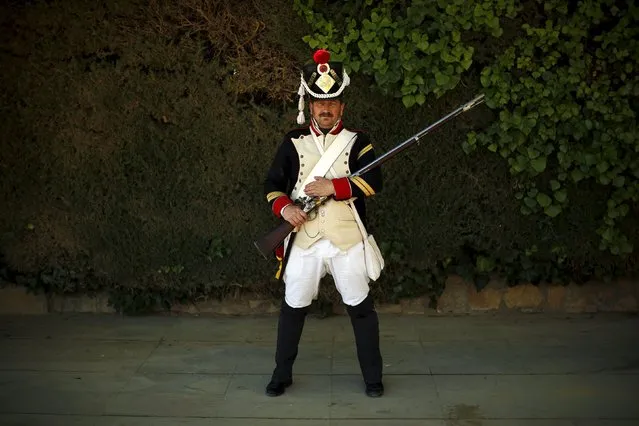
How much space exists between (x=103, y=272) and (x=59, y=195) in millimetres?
647

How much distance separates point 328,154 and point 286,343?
3.67ft

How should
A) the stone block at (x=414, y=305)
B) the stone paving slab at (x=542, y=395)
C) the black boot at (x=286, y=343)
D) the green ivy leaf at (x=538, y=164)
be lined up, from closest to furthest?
the stone paving slab at (x=542, y=395) → the black boot at (x=286, y=343) → the green ivy leaf at (x=538, y=164) → the stone block at (x=414, y=305)

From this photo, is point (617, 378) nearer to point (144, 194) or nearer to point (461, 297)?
point (461, 297)

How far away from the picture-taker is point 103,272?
21.7ft

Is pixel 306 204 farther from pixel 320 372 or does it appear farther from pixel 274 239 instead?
pixel 320 372

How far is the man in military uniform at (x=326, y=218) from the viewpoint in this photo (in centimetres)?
501

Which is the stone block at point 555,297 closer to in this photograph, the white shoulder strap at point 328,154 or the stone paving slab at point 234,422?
the stone paving slab at point 234,422

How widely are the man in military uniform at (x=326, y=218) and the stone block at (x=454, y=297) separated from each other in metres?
1.59

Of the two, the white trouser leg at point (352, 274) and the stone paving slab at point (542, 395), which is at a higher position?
the white trouser leg at point (352, 274)

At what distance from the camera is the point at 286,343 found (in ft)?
17.1

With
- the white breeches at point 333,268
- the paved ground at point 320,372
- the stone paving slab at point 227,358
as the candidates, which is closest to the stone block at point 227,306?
the paved ground at point 320,372

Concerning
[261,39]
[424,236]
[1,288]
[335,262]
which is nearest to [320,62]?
[335,262]

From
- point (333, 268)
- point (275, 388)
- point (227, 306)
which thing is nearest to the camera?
point (333, 268)

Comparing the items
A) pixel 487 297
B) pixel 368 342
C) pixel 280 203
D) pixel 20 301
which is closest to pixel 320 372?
pixel 368 342
